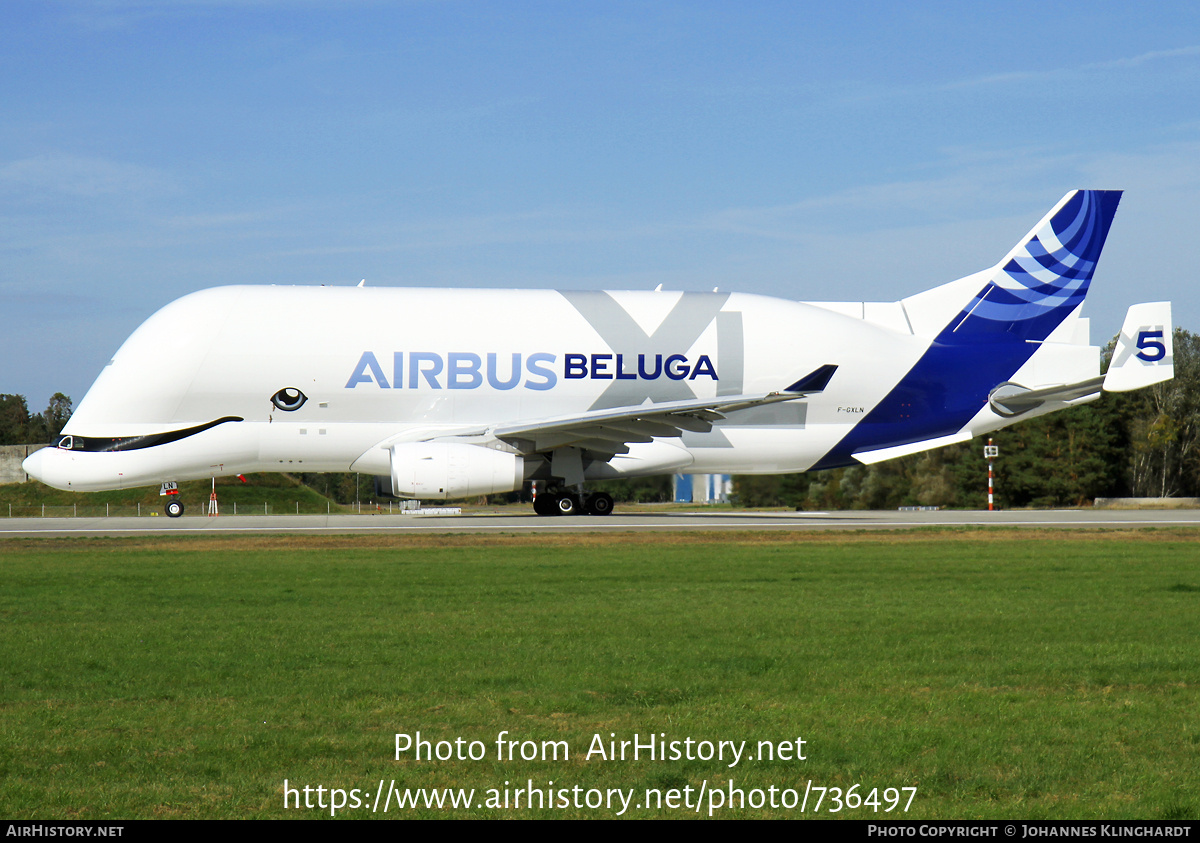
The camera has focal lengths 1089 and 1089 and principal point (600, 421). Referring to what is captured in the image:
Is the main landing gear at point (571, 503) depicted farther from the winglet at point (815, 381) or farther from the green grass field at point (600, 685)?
the green grass field at point (600, 685)

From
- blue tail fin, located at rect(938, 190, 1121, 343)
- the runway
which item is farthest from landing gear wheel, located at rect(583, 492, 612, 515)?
blue tail fin, located at rect(938, 190, 1121, 343)

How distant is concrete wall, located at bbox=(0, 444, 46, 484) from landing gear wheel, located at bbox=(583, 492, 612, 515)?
104 ft

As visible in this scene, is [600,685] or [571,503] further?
[571,503]

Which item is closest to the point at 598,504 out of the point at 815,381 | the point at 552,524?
the point at 552,524

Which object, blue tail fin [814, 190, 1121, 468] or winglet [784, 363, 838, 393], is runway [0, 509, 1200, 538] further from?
winglet [784, 363, 838, 393]

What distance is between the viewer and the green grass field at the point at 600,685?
4.95 meters

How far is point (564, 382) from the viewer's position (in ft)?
87.6

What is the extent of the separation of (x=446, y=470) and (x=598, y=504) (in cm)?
443

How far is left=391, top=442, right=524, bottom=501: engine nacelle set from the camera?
24391 millimetres

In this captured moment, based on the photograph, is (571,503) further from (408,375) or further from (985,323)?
(985,323)

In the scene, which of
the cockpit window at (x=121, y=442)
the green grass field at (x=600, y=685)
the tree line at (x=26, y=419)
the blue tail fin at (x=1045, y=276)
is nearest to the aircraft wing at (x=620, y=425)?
the blue tail fin at (x=1045, y=276)
